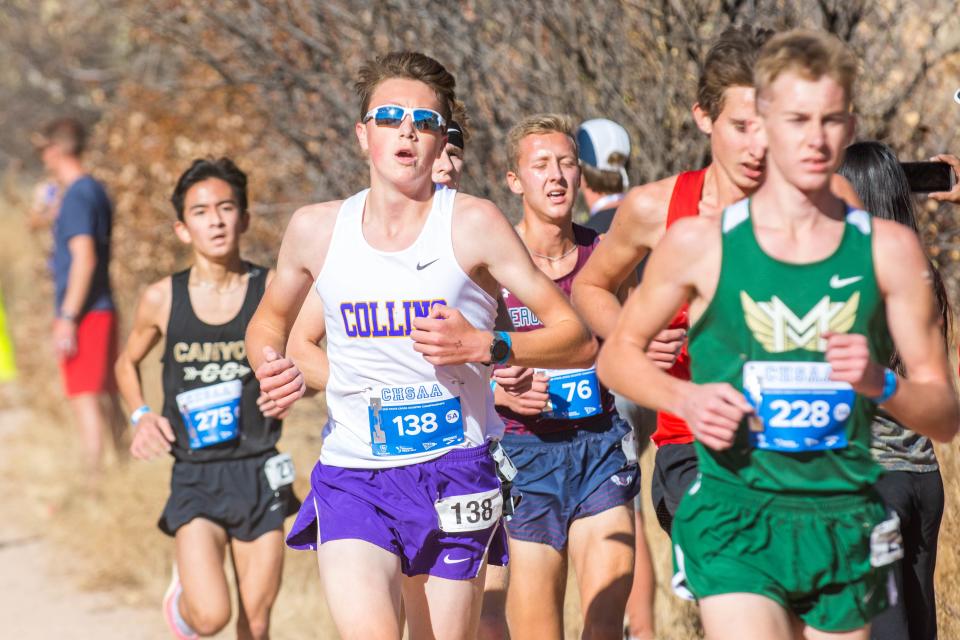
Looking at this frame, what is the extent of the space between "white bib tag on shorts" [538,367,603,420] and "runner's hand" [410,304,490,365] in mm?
1146

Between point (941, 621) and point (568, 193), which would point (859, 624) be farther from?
point (568, 193)

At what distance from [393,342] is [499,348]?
1.04 ft

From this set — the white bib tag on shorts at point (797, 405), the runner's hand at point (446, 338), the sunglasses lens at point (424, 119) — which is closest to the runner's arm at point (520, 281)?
the runner's hand at point (446, 338)

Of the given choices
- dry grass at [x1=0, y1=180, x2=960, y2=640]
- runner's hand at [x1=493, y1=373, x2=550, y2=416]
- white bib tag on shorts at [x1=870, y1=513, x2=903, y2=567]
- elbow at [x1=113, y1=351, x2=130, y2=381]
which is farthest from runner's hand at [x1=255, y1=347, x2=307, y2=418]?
dry grass at [x1=0, y1=180, x2=960, y2=640]

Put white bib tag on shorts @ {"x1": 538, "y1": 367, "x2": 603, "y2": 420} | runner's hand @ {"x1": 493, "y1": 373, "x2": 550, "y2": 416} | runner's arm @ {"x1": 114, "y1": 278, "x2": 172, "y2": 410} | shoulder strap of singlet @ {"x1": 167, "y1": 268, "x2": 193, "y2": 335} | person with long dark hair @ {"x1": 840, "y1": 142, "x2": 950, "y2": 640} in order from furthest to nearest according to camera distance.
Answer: runner's arm @ {"x1": 114, "y1": 278, "x2": 172, "y2": 410} → shoulder strap of singlet @ {"x1": 167, "y1": 268, "x2": 193, "y2": 335} → white bib tag on shorts @ {"x1": 538, "y1": 367, "x2": 603, "y2": 420} → runner's hand @ {"x1": 493, "y1": 373, "x2": 550, "y2": 416} → person with long dark hair @ {"x1": 840, "y1": 142, "x2": 950, "y2": 640}

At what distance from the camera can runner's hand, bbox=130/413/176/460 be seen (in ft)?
19.2

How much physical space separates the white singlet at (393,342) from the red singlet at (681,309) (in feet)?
2.07

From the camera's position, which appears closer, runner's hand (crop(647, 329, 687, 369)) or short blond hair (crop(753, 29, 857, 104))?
short blond hair (crop(753, 29, 857, 104))

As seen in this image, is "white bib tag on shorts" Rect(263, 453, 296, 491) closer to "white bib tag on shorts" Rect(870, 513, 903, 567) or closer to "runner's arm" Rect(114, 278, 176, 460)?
"runner's arm" Rect(114, 278, 176, 460)

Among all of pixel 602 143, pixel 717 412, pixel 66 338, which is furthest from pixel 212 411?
pixel 66 338

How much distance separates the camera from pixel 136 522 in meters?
8.41

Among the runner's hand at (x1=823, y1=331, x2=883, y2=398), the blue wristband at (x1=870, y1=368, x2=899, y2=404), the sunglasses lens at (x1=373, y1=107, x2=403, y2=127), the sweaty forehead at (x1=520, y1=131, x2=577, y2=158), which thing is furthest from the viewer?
the sweaty forehead at (x1=520, y1=131, x2=577, y2=158)

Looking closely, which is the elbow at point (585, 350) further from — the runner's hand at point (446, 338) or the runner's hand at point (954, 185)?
the runner's hand at point (954, 185)

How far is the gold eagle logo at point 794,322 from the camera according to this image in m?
3.25
